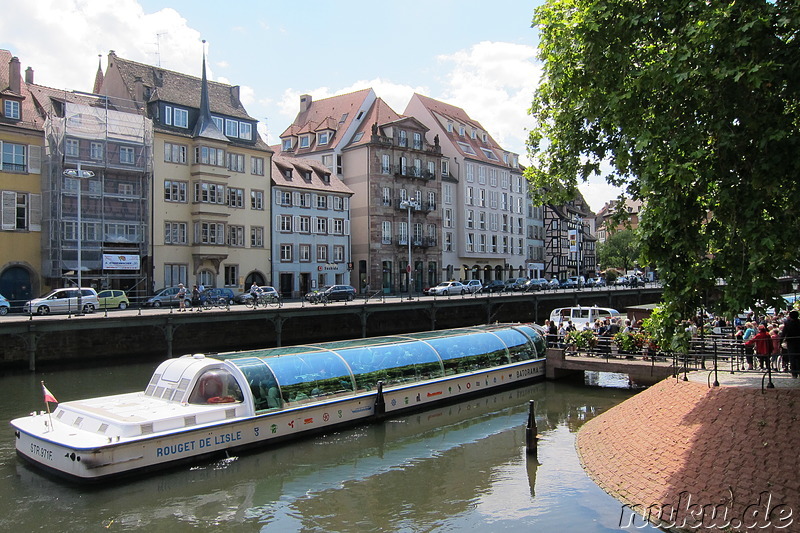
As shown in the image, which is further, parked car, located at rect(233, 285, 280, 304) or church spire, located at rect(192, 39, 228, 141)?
church spire, located at rect(192, 39, 228, 141)

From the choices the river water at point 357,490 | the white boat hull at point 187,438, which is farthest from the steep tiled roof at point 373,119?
the river water at point 357,490

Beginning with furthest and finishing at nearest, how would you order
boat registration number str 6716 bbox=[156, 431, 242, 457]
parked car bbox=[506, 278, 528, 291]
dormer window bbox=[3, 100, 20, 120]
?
parked car bbox=[506, 278, 528, 291]
dormer window bbox=[3, 100, 20, 120]
boat registration number str 6716 bbox=[156, 431, 242, 457]

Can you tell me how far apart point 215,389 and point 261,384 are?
1247 millimetres

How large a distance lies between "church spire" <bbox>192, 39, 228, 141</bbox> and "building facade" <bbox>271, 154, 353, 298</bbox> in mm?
7195

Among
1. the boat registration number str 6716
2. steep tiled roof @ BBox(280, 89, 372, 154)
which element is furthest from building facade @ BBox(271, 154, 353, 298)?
the boat registration number str 6716

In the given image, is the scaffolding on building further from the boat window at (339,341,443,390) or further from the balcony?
the balcony

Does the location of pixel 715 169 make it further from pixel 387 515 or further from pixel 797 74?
pixel 387 515

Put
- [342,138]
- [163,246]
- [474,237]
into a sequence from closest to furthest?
[163,246] → [342,138] → [474,237]

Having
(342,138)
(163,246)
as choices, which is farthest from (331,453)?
(342,138)

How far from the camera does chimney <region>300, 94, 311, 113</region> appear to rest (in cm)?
8081

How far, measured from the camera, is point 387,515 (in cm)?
1411

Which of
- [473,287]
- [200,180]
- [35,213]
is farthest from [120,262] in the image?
[473,287]

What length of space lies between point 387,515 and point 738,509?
6485 mm

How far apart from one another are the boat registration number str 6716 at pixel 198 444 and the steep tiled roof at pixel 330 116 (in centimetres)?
5700
